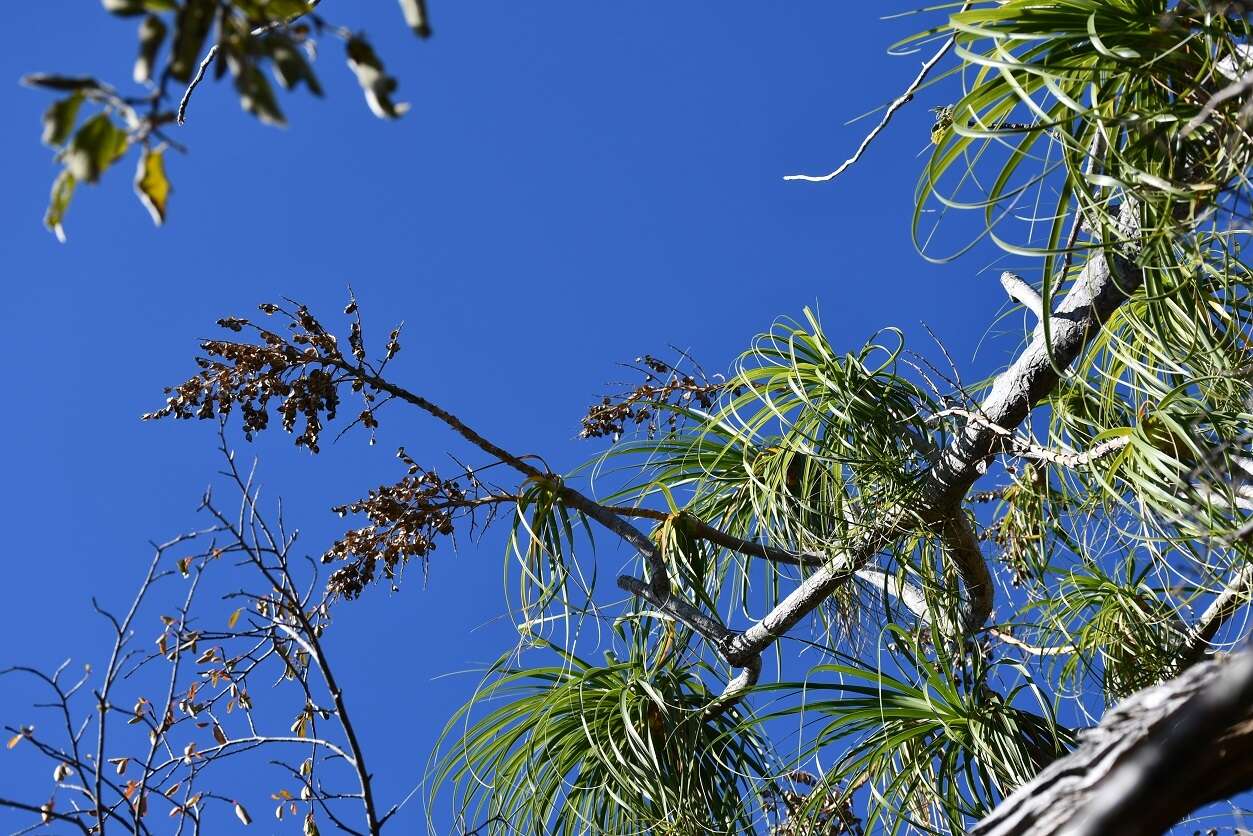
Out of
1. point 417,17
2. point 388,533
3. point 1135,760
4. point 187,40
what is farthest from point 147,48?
point 388,533

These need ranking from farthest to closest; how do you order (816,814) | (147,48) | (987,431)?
(816,814), (987,431), (147,48)

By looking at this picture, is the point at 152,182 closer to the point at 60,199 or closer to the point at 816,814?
the point at 60,199

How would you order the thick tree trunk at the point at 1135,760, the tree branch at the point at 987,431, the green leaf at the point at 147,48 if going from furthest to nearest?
the tree branch at the point at 987,431 < the thick tree trunk at the point at 1135,760 < the green leaf at the point at 147,48

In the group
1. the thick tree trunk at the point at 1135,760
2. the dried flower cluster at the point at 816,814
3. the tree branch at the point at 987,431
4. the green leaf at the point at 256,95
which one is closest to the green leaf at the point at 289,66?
the green leaf at the point at 256,95

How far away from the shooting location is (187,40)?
65 centimetres

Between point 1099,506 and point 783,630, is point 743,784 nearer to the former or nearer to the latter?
point 783,630

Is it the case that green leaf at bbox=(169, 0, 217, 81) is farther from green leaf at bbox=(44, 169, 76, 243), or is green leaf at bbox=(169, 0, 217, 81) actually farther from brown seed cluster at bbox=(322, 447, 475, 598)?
brown seed cluster at bbox=(322, 447, 475, 598)

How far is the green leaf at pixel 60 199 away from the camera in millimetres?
700

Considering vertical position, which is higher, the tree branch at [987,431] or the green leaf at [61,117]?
the tree branch at [987,431]

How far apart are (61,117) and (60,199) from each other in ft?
0.17

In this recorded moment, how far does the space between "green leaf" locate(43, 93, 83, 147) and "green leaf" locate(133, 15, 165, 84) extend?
0.06 metres

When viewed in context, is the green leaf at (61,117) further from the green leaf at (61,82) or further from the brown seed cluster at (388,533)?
the brown seed cluster at (388,533)

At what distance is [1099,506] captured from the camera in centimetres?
217

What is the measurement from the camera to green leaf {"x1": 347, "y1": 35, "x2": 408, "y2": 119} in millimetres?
696
